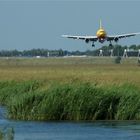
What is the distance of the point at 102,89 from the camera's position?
114 ft

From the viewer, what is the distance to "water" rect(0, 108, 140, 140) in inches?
1168

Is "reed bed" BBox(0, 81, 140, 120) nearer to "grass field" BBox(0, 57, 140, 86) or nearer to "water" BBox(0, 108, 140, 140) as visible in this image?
"water" BBox(0, 108, 140, 140)

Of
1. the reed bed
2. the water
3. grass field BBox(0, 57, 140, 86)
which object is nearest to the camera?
the water

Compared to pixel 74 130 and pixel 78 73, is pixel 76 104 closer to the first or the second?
pixel 74 130

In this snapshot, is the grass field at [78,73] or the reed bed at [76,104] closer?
the reed bed at [76,104]

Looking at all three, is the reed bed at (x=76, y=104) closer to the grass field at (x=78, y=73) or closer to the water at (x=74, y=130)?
the water at (x=74, y=130)

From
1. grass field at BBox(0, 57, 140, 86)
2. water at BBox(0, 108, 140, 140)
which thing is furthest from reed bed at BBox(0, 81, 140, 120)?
grass field at BBox(0, 57, 140, 86)

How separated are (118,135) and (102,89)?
488 centimetres

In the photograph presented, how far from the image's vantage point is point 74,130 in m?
31.8

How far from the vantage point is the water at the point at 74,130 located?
97.3ft

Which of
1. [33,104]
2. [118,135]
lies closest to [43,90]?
[33,104]

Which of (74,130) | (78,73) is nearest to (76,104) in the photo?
(74,130)

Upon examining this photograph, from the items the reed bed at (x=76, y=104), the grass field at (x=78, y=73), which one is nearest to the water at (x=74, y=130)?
the reed bed at (x=76, y=104)

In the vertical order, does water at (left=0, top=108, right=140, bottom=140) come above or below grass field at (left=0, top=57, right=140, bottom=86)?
above
